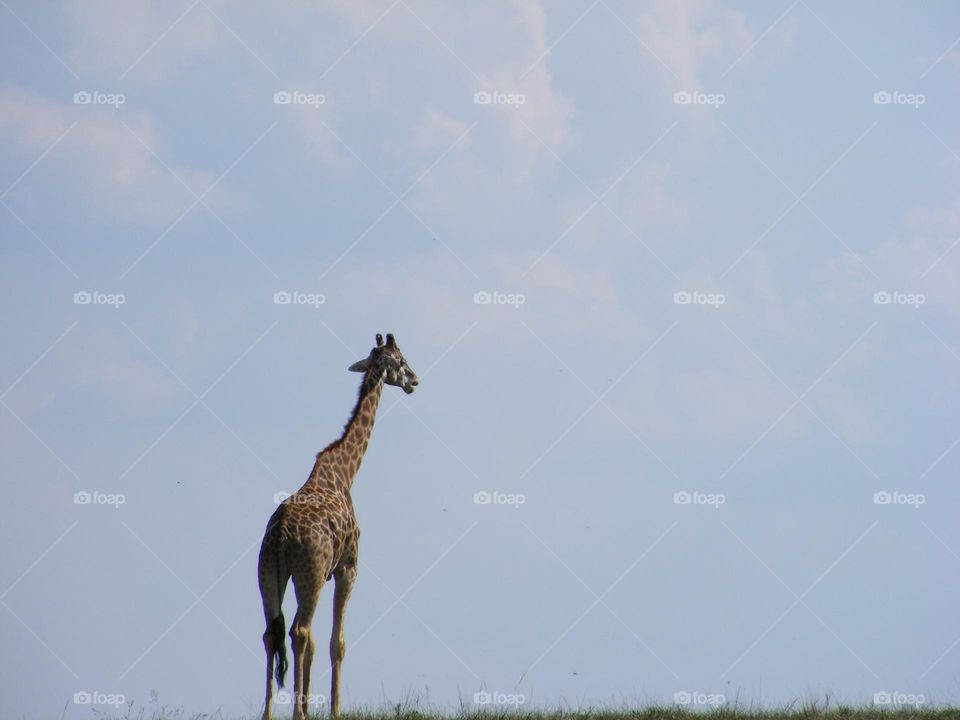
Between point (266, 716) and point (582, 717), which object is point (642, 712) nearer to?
point (582, 717)

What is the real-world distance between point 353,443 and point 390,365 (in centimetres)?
138

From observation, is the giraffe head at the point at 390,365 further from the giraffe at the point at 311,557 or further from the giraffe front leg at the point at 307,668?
the giraffe front leg at the point at 307,668

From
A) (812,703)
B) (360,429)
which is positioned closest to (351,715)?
(360,429)

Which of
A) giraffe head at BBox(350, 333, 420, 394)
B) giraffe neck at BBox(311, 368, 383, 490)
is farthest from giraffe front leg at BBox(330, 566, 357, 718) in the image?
giraffe head at BBox(350, 333, 420, 394)

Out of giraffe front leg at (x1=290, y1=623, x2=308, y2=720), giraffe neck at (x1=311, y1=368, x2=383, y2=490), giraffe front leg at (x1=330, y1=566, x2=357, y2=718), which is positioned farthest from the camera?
giraffe neck at (x1=311, y1=368, x2=383, y2=490)

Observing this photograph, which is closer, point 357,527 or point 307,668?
point 307,668

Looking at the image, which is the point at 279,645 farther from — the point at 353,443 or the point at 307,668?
the point at 353,443

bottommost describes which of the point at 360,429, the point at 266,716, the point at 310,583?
the point at 266,716

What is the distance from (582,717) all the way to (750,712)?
93.0 inches

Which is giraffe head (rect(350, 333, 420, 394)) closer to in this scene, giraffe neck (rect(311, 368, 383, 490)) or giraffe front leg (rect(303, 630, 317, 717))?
giraffe neck (rect(311, 368, 383, 490))

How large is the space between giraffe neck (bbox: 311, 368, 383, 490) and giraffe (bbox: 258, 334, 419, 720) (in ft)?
0.05

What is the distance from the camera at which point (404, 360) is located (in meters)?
22.7

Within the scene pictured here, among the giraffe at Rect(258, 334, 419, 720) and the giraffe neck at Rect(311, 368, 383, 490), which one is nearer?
the giraffe at Rect(258, 334, 419, 720)

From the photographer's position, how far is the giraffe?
19062 millimetres
